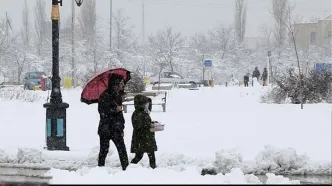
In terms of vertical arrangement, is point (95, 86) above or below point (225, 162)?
above

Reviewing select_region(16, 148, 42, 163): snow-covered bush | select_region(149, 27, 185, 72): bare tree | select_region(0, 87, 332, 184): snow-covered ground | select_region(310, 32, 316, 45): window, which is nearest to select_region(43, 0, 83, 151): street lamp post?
select_region(0, 87, 332, 184): snow-covered ground

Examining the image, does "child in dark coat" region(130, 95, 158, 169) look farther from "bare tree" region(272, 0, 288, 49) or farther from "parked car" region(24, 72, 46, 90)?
"bare tree" region(272, 0, 288, 49)

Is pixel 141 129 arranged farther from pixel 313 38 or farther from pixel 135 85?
pixel 313 38

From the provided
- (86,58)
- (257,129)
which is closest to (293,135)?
(257,129)

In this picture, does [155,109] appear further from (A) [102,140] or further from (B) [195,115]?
(A) [102,140]

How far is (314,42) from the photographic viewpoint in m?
71.9

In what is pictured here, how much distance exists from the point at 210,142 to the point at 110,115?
3.80 m

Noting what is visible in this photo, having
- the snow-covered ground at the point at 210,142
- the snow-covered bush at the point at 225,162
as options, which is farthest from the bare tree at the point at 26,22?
the snow-covered bush at the point at 225,162

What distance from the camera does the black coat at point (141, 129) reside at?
8406 millimetres

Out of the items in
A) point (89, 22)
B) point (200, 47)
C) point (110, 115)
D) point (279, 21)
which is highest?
point (279, 21)

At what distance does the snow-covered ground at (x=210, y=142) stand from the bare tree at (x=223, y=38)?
4957cm

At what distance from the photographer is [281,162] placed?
926cm

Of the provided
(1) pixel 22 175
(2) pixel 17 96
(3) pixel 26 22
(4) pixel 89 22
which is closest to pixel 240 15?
(4) pixel 89 22

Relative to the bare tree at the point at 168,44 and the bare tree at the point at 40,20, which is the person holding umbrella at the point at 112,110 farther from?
the bare tree at the point at 40,20
